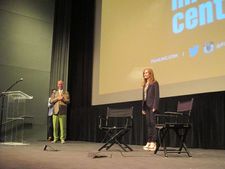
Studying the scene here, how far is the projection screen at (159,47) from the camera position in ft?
15.4

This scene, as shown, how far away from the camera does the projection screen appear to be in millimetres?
4691

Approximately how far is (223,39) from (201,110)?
126 centimetres

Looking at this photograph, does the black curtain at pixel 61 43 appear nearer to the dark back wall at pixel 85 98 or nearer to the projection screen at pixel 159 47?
the dark back wall at pixel 85 98

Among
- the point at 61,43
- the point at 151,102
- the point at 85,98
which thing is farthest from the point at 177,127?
the point at 61,43

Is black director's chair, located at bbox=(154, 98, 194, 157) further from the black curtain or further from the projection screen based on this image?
the black curtain

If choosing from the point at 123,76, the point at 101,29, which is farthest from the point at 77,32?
the point at 123,76

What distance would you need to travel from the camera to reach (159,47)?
5.51m

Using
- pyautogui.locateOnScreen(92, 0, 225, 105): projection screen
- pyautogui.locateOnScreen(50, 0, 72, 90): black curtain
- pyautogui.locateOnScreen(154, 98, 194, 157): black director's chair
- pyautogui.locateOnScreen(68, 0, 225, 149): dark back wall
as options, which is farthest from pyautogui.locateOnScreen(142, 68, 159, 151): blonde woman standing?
pyautogui.locateOnScreen(50, 0, 72, 90): black curtain

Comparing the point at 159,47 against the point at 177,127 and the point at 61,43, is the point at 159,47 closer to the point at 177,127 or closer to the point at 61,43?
the point at 177,127

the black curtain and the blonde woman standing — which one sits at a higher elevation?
the black curtain

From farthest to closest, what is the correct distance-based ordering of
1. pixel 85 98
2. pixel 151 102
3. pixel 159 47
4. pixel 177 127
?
pixel 85 98 → pixel 159 47 → pixel 151 102 → pixel 177 127

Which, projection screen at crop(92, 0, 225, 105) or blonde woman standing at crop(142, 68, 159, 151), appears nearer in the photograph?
blonde woman standing at crop(142, 68, 159, 151)

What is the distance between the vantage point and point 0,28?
7.08 metres

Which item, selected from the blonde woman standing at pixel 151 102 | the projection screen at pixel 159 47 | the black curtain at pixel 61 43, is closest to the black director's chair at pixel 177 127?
the blonde woman standing at pixel 151 102
